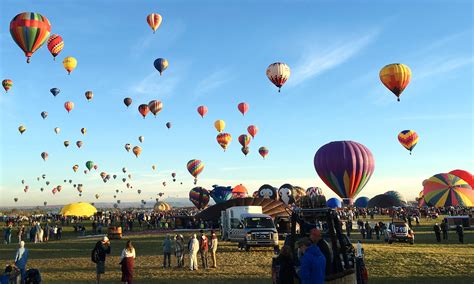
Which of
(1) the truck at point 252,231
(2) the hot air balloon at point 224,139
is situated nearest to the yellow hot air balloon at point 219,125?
(2) the hot air balloon at point 224,139

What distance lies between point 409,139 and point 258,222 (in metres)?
43.0

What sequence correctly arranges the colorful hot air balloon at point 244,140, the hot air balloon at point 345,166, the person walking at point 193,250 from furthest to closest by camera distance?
the colorful hot air balloon at point 244,140 < the hot air balloon at point 345,166 < the person walking at point 193,250

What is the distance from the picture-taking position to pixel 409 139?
200ft

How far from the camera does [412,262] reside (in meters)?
19.1

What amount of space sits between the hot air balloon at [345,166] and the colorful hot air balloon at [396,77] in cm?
674

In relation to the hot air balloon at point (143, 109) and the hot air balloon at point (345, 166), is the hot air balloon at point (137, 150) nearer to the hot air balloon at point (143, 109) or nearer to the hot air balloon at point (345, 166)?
the hot air balloon at point (143, 109)

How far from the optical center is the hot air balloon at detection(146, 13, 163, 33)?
166 feet

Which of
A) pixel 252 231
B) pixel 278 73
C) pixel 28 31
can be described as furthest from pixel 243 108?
pixel 252 231

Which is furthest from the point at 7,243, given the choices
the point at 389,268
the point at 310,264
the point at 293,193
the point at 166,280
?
the point at 293,193

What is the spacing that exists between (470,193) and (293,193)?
81.5ft

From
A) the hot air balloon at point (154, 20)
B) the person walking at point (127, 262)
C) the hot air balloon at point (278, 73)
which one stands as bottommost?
the person walking at point (127, 262)

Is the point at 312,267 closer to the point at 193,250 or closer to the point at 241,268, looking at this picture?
the point at 193,250

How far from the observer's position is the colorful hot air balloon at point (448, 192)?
203 feet

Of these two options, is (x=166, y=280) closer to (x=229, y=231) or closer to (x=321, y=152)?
(x=229, y=231)
